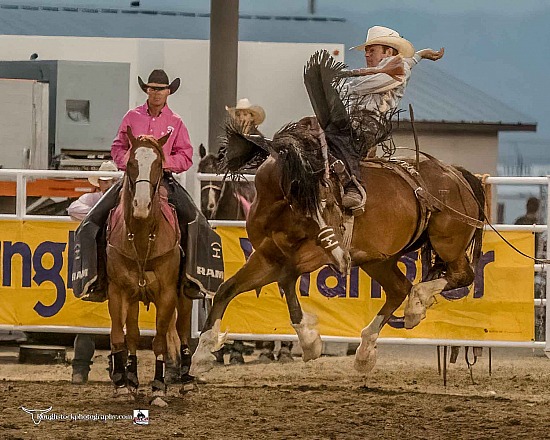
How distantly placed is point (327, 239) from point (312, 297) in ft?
6.18

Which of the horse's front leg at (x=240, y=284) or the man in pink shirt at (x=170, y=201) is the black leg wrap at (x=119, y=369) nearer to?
the man in pink shirt at (x=170, y=201)

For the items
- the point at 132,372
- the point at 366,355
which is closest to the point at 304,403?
the point at 366,355

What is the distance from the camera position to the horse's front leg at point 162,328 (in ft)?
21.1

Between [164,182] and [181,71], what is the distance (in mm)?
8629

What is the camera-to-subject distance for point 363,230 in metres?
6.42

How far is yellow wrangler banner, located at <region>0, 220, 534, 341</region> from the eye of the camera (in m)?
7.70

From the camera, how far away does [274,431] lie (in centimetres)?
566

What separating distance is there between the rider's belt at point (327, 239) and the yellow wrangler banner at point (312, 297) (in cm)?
180

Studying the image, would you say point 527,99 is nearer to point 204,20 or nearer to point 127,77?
point 204,20

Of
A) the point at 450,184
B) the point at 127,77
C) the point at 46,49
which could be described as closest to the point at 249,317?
the point at 450,184

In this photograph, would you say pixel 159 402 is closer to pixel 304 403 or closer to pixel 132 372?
pixel 132 372

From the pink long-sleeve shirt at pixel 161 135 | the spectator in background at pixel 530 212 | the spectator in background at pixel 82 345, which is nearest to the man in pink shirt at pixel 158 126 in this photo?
the pink long-sleeve shirt at pixel 161 135

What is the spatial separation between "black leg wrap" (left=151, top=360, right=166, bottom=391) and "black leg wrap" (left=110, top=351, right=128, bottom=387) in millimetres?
175

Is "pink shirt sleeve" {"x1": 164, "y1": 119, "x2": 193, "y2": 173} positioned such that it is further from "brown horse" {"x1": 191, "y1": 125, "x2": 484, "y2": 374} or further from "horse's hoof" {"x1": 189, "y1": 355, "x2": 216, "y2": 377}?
"horse's hoof" {"x1": 189, "y1": 355, "x2": 216, "y2": 377}
